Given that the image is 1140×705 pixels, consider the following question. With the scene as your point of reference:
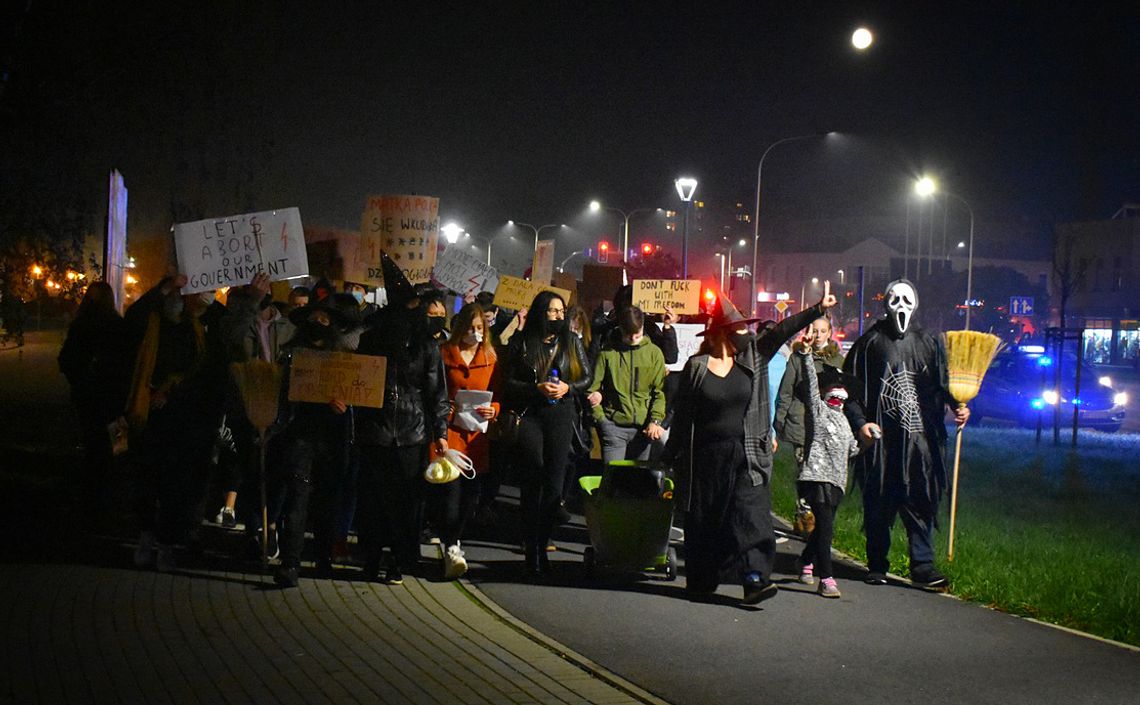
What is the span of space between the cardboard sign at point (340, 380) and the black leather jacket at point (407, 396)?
165mm

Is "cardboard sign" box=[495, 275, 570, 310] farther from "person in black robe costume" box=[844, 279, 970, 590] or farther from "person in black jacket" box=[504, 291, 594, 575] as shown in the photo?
"person in black robe costume" box=[844, 279, 970, 590]

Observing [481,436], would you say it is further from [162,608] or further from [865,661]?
[865,661]

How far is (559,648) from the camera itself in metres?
7.24

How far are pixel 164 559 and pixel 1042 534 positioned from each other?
25.2ft

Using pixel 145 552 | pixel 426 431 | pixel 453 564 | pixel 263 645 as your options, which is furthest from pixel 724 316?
pixel 145 552

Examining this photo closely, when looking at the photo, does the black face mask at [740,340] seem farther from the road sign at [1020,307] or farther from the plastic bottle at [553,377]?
the road sign at [1020,307]

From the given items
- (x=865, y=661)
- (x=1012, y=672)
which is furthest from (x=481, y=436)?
(x=1012, y=672)

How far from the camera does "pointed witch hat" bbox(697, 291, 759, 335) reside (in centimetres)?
872

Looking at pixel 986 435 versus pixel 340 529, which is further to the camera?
pixel 986 435

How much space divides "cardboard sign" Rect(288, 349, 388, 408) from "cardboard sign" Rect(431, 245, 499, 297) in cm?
680

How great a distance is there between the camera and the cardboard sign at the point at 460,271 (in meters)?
15.5

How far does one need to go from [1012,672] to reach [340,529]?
5.36 m

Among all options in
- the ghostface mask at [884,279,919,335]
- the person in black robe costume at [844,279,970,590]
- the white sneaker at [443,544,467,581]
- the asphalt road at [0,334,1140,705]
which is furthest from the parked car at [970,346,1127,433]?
the white sneaker at [443,544,467,581]

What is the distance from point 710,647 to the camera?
7.32 m
